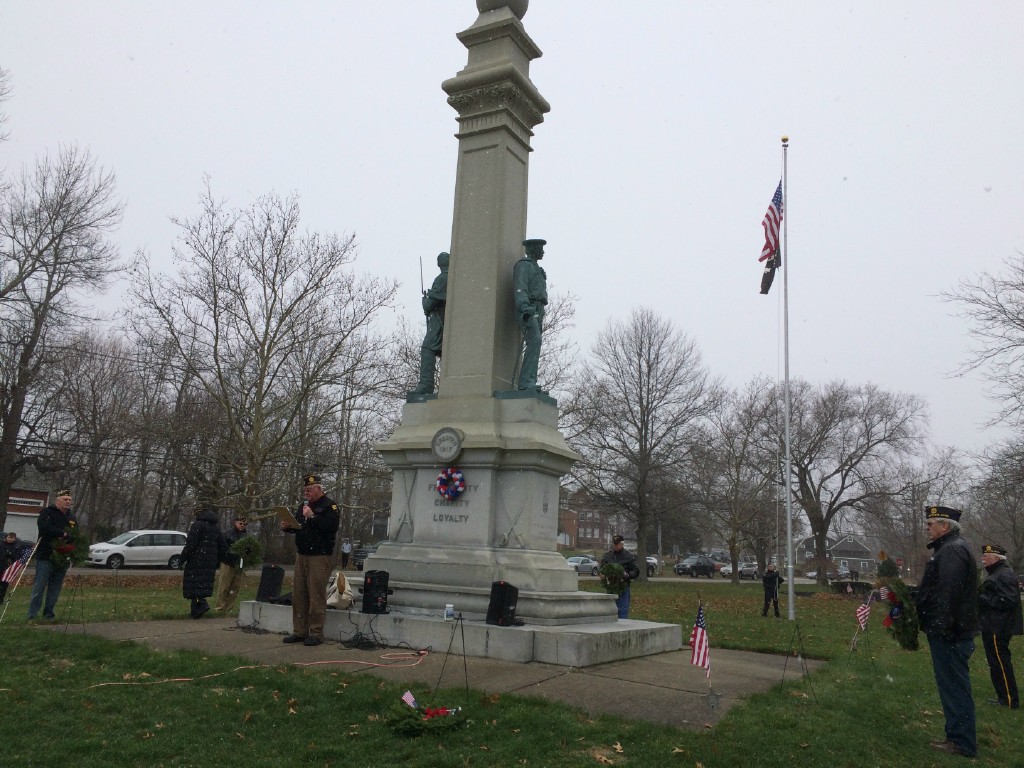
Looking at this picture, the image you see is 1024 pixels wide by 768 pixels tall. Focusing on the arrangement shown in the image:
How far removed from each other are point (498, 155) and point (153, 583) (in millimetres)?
19905

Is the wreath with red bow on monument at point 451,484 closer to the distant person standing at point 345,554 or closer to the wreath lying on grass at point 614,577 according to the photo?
the wreath lying on grass at point 614,577

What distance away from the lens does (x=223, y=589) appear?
1424 centimetres

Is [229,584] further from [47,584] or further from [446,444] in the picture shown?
[446,444]

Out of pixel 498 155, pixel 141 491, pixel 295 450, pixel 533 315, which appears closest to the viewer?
pixel 533 315

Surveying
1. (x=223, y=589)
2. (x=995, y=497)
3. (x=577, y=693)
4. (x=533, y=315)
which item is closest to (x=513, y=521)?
(x=533, y=315)

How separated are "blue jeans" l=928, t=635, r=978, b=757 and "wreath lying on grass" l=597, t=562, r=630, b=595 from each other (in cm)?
707

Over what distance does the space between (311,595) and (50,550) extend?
17.1ft

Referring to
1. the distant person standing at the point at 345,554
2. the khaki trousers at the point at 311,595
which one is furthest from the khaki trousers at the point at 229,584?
the distant person standing at the point at 345,554

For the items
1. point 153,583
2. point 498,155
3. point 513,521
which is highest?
point 498,155

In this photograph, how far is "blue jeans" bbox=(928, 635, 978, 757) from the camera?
19.8 feet

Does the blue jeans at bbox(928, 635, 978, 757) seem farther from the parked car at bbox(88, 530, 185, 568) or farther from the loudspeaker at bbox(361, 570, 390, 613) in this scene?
the parked car at bbox(88, 530, 185, 568)

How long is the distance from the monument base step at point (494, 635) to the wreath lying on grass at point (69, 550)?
11.1 ft

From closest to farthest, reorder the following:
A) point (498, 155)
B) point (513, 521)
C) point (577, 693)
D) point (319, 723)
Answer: point (319, 723), point (577, 693), point (513, 521), point (498, 155)

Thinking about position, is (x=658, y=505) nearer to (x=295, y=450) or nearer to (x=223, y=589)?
(x=295, y=450)
